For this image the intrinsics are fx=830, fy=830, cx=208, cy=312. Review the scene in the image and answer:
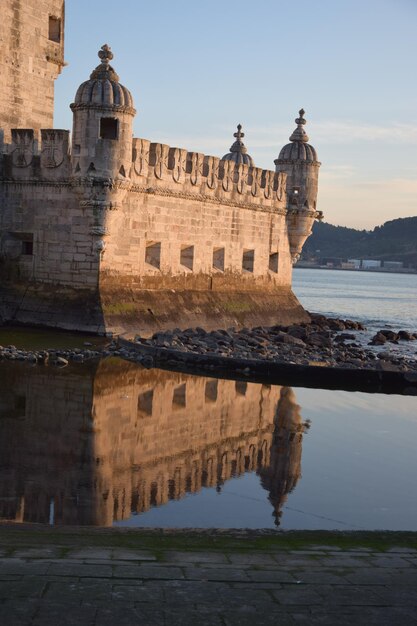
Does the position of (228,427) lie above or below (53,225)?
below

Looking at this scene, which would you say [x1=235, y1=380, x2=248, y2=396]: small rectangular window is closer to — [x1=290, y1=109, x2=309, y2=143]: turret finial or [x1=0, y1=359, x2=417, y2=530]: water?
[x1=0, y1=359, x2=417, y2=530]: water

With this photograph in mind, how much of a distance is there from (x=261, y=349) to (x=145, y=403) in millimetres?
8037

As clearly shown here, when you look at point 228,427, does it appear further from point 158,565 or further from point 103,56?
point 103,56

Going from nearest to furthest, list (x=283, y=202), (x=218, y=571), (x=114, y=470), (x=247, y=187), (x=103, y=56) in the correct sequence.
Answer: (x=218, y=571) → (x=114, y=470) → (x=103, y=56) → (x=247, y=187) → (x=283, y=202)

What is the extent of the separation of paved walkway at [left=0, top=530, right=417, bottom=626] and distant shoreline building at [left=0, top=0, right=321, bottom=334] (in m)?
14.4

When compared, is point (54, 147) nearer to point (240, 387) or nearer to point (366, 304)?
point (240, 387)

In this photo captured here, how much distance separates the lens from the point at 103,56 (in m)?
20.5

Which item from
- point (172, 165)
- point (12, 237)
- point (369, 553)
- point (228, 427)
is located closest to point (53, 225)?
point (12, 237)

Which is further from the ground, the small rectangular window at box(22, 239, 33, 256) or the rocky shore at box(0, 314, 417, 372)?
the small rectangular window at box(22, 239, 33, 256)

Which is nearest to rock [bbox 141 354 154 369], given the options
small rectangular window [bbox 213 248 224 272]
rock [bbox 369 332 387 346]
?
small rectangular window [bbox 213 248 224 272]

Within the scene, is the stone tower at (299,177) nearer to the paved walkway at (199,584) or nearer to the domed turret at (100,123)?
the domed turret at (100,123)

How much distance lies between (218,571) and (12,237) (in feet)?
58.9

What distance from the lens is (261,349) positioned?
835 inches

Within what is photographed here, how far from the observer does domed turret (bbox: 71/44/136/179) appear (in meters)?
20.1
